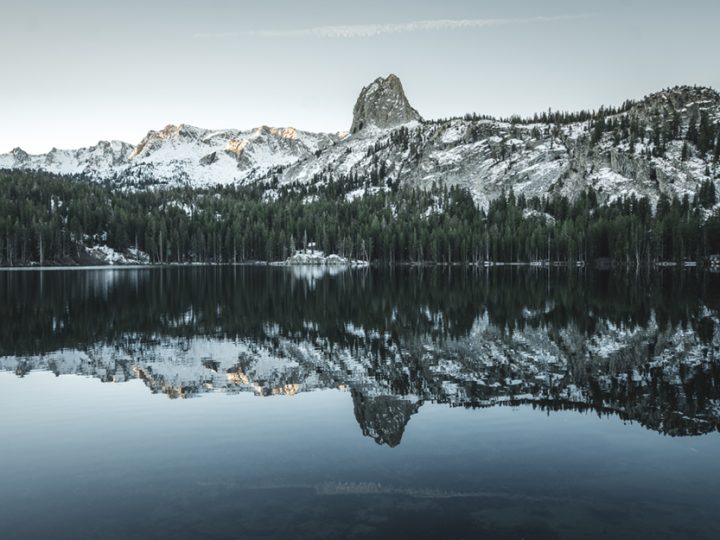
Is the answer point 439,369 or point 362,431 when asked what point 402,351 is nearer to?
point 439,369

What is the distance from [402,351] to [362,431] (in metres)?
13.6

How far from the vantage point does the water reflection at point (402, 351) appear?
22312 millimetres

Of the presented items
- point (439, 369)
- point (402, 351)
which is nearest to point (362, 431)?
point (439, 369)

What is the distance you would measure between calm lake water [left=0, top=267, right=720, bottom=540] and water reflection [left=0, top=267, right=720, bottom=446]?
0.61 feet

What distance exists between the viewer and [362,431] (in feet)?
60.8

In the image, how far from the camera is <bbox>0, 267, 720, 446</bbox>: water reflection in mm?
22312

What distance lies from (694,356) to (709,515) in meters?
19.9

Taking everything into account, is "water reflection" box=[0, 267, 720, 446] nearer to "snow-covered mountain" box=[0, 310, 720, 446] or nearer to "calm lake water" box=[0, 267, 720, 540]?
"snow-covered mountain" box=[0, 310, 720, 446]

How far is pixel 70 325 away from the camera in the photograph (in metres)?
42.1

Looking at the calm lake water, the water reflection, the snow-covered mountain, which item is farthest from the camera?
the water reflection

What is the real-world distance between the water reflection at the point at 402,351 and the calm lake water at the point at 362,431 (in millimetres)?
186

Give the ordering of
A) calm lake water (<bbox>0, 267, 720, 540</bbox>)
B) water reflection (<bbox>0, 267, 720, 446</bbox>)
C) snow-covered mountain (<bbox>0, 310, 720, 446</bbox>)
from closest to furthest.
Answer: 1. calm lake water (<bbox>0, 267, 720, 540</bbox>)
2. snow-covered mountain (<bbox>0, 310, 720, 446</bbox>)
3. water reflection (<bbox>0, 267, 720, 446</bbox>)

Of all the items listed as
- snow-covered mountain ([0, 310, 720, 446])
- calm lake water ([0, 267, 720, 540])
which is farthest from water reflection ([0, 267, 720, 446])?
calm lake water ([0, 267, 720, 540])

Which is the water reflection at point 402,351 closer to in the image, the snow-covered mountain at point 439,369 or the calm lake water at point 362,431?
the snow-covered mountain at point 439,369
